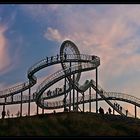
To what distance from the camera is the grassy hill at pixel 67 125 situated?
25125 millimetres

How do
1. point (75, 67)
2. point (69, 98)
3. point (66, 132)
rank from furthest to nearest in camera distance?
point (69, 98) < point (75, 67) < point (66, 132)

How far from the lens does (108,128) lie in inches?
1006

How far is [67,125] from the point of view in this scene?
2628 cm

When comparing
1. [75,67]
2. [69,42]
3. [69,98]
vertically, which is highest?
[69,42]

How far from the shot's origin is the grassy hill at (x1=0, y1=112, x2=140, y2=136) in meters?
25.1

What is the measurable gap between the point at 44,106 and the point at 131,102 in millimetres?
8454

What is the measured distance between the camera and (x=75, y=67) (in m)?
30.3

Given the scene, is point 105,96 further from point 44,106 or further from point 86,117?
point 86,117
